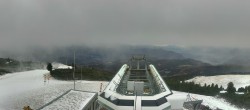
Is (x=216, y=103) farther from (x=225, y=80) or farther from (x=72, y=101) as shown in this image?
(x=72, y=101)

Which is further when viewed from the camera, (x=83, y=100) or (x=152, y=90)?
(x=152, y=90)

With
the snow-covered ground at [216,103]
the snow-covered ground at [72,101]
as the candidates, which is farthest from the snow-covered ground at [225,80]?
the snow-covered ground at [72,101]

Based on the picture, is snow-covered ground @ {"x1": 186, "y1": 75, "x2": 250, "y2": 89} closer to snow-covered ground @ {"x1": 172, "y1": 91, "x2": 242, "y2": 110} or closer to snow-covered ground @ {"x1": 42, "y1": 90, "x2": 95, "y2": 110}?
snow-covered ground @ {"x1": 172, "y1": 91, "x2": 242, "y2": 110}

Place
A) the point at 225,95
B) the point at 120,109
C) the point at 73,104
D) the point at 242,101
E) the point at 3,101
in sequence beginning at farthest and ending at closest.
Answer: the point at 225,95 < the point at 242,101 < the point at 3,101 < the point at 73,104 < the point at 120,109

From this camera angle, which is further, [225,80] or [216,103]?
[225,80]

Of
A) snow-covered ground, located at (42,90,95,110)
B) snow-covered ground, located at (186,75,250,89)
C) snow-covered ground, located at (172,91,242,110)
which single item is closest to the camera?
snow-covered ground, located at (42,90,95,110)

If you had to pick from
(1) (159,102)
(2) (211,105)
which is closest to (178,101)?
(1) (159,102)

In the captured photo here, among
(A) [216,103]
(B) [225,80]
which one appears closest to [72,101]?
(A) [216,103]

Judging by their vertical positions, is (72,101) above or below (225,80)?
above

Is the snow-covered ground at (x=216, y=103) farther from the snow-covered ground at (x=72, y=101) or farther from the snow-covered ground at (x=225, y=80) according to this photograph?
the snow-covered ground at (x=225, y=80)

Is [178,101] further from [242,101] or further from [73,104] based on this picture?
[242,101]

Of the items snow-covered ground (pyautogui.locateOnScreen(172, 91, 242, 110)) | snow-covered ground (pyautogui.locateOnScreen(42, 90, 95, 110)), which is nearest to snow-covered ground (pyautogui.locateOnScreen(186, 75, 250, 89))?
snow-covered ground (pyautogui.locateOnScreen(172, 91, 242, 110))
